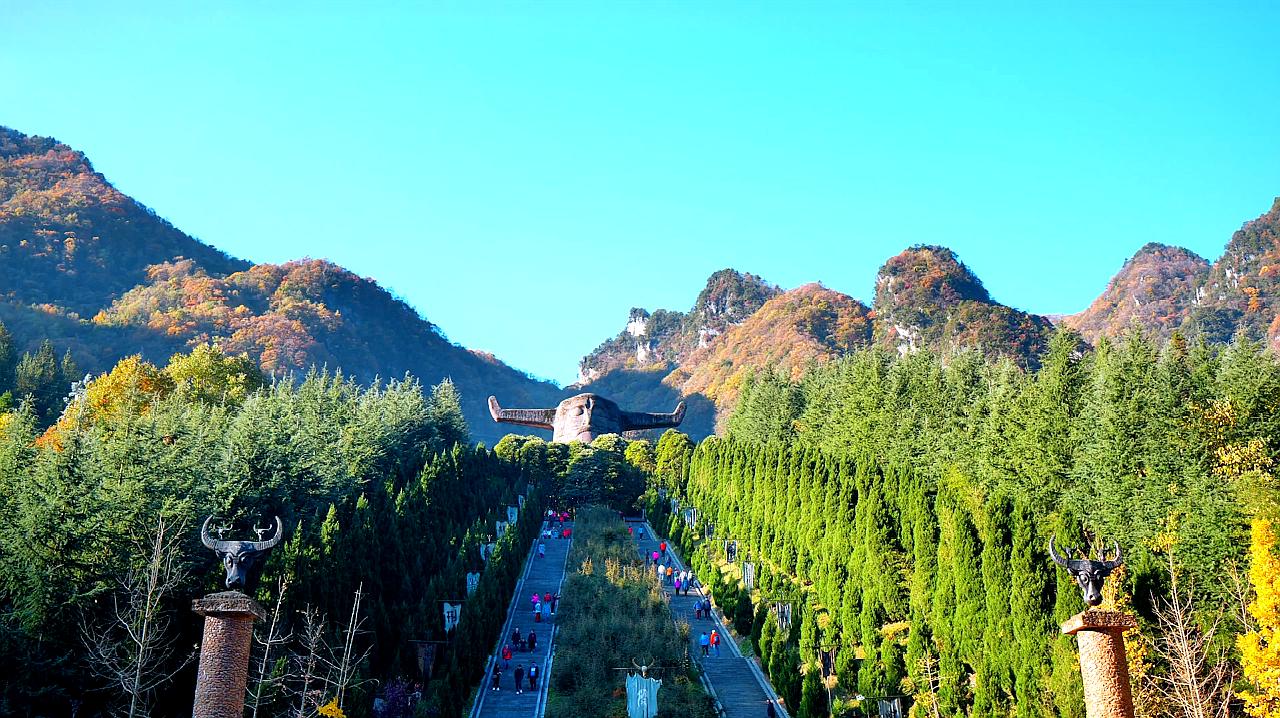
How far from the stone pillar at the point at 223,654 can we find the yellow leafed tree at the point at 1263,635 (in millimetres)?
15862

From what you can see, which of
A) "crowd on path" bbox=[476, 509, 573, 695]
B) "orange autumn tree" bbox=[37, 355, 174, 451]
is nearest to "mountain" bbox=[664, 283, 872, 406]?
"orange autumn tree" bbox=[37, 355, 174, 451]

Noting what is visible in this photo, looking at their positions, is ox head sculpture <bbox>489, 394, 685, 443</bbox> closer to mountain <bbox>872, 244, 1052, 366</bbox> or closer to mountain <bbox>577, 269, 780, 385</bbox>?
mountain <bbox>872, 244, 1052, 366</bbox>

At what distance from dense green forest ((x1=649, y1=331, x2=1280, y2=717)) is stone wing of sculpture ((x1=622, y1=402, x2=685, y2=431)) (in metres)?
36.6

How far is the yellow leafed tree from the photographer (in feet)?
61.4

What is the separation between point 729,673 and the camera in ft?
89.6

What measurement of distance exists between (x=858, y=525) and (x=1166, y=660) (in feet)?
28.3

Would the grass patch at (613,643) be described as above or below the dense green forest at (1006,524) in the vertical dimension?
below

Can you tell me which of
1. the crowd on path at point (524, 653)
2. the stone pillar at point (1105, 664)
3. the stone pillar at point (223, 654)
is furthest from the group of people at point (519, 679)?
the stone pillar at point (1105, 664)

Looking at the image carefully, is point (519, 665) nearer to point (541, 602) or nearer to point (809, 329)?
point (541, 602)

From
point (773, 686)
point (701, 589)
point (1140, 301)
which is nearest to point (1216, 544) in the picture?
point (773, 686)

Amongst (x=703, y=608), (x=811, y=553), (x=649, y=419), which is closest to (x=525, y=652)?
(x=703, y=608)

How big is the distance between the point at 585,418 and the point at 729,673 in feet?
152

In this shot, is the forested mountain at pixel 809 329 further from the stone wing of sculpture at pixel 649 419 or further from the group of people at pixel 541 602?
the group of people at pixel 541 602

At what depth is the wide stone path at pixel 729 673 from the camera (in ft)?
80.4
